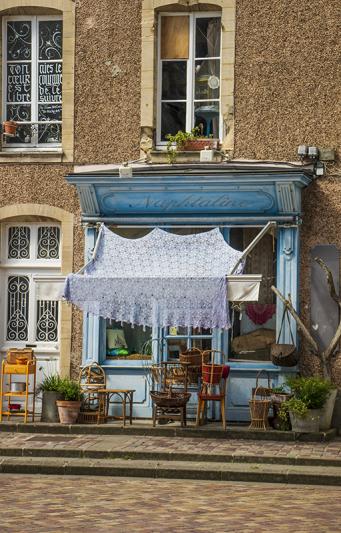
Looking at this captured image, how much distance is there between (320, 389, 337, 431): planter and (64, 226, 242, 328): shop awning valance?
1.65 m

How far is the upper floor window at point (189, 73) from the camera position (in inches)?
708

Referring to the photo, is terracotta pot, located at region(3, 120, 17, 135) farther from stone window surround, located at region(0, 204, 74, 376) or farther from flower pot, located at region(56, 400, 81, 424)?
flower pot, located at region(56, 400, 81, 424)

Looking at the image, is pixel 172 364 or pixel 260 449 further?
pixel 172 364

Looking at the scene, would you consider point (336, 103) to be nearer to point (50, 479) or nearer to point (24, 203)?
point (24, 203)

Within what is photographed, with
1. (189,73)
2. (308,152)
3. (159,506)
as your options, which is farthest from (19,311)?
(159,506)

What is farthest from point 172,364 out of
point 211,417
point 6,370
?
point 6,370

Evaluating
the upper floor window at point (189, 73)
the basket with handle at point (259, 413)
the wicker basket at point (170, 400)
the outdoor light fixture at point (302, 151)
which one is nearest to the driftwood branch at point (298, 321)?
the basket with handle at point (259, 413)

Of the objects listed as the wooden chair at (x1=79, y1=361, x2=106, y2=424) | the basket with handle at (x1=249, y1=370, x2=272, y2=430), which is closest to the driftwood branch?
the basket with handle at (x1=249, y1=370, x2=272, y2=430)

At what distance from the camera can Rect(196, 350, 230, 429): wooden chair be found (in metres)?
16.3

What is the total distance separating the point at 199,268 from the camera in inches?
664

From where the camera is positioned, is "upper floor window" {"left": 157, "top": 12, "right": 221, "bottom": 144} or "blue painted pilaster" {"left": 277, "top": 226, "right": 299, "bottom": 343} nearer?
"blue painted pilaster" {"left": 277, "top": 226, "right": 299, "bottom": 343}

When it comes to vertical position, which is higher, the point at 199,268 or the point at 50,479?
the point at 199,268

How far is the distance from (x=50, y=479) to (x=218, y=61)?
22.7 ft

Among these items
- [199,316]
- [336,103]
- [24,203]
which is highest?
[336,103]
